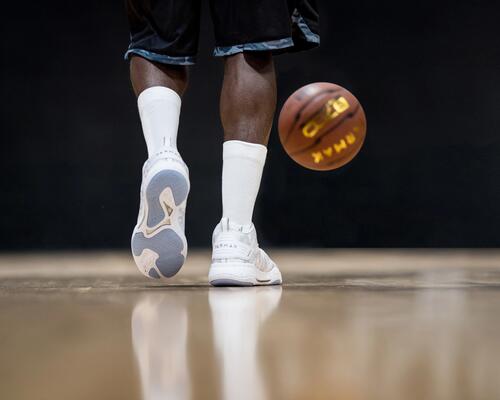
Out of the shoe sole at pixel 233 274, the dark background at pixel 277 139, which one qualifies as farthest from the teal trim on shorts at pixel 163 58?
the dark background at pixel 277 139

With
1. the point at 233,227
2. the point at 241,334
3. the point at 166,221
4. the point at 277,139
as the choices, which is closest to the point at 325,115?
the point at 233,227

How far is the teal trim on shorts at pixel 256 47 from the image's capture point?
143 centimetres

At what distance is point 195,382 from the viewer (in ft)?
1.79

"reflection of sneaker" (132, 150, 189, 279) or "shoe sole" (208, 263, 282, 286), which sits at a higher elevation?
"reflection of sneaker" (132, 150, 189, 279)

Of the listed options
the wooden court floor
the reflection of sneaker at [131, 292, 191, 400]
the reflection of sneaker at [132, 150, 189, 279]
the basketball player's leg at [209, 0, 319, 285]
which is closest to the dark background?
the basketball player's leg at [209, 0, 319, 285]

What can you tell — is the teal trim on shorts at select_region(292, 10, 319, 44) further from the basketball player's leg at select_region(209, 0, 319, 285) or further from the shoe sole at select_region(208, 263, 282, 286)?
the shoe sole at select_region(208, 263, 282, 286)

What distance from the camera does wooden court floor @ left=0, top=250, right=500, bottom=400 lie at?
525 millimetres

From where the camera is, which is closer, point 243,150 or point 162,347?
point 162,347

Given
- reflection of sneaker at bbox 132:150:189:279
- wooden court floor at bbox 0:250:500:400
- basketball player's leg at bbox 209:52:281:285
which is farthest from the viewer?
basketball player's leg at bbox 209:52:281:285

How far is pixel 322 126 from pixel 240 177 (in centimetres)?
20

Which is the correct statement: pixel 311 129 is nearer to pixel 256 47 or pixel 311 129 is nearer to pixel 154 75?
pixel 256 47

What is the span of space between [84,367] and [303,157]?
3.48ft

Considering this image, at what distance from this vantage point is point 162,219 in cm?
137

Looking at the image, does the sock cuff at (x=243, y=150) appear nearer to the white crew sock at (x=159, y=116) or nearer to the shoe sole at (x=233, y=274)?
the white crew sock at (x=159, y=116)
